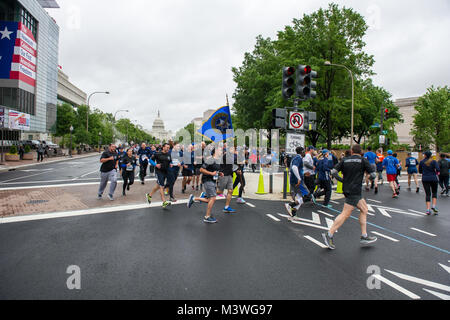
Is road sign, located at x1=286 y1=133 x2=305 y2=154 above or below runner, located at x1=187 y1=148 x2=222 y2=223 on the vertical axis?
above

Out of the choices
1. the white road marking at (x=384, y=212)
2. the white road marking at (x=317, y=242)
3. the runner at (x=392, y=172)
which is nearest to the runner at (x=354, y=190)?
the white road marking at (x=317, y=242)

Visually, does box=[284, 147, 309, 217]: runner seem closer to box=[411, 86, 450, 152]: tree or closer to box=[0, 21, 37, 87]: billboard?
box=[0, 21, 37, 87]: billboard

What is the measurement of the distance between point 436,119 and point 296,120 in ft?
117

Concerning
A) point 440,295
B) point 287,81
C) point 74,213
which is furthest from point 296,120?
point 74,213

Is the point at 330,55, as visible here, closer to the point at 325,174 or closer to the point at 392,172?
the point at 392,172

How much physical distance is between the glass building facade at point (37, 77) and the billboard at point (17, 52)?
7.59 feet

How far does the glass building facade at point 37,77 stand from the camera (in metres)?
44.4

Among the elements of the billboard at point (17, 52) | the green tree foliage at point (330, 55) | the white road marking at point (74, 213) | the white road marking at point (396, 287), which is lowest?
the white road marking at point (396, 287)

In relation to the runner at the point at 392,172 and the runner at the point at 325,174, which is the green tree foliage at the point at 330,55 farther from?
the runner at the point at 325,174

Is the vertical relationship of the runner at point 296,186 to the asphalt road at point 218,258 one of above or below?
above

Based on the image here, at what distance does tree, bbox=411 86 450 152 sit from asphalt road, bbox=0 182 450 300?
35.1m

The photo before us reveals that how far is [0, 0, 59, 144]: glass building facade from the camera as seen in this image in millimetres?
44438

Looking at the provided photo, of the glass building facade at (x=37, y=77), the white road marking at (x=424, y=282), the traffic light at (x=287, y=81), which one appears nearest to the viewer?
the white road marking at (x=424, y=282)

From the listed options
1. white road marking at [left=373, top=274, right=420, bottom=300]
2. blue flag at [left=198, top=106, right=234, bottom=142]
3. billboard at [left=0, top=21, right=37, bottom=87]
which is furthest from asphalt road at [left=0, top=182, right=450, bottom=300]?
billboard at [left=0, top=21, right=37, bottom=87]
